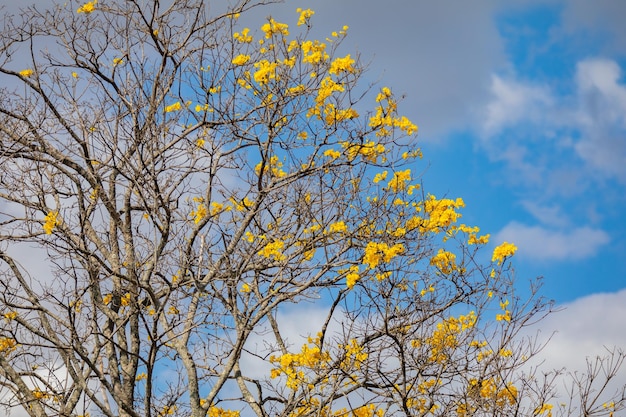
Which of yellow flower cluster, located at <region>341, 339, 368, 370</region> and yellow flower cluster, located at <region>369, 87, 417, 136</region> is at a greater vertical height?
yellow flower cluster, located at <region>369, 87, 417, 136</region>

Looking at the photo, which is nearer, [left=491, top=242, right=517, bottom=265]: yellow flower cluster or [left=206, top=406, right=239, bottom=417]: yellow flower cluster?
[left=491, top=242, right=517, bottom=265]: yellow flower cluster

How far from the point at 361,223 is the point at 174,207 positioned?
6.50 ft

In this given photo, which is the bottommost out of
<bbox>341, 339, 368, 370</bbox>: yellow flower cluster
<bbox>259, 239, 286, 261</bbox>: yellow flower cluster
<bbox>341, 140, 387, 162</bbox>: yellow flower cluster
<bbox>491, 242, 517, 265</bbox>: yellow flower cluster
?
<bbox>341, 339, 368, 370</bbox>: yellow flower cluster

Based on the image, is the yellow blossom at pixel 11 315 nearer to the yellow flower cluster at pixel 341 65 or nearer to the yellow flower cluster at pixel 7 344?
the yellow flower cluster at pixel 7 344

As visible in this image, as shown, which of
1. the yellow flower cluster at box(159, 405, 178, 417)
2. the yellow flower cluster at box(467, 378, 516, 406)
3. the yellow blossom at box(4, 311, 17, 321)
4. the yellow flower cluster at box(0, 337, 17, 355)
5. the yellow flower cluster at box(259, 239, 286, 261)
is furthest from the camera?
the yellow flower cluster at box(159, 405, 178, 417)

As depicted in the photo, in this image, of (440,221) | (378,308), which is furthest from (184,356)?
(440,221)

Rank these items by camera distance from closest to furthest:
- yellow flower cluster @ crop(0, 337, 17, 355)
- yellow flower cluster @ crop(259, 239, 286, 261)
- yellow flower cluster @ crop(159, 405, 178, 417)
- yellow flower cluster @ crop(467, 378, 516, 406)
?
yellow flower cluster @ crop(467, 378, 516, 406) → yellow flower cluster @ crop(259, 239, 286, 261) → yellow flower cluster @ crop(0, 337, 17, 355) → yellow flower cluster @ crop(159, 405, 178, 417)

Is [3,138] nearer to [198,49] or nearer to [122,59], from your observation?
[122,59]

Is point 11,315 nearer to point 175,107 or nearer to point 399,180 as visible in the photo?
point 175,107

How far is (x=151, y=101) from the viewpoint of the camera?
7.34m

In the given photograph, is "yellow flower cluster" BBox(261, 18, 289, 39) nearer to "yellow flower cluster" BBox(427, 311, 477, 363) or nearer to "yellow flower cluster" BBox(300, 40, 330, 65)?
"yellow flower cluster" BBox(300, 40, 330, 65)

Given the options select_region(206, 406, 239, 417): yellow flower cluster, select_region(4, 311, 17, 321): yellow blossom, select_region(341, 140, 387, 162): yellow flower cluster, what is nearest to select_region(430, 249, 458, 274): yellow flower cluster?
select_region(341, 140, 387, 162): yellow flower cluster

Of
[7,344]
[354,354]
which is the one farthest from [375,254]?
[7,344]

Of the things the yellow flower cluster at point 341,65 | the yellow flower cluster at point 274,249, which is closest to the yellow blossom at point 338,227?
the yellow flower cluster at point 274,249
